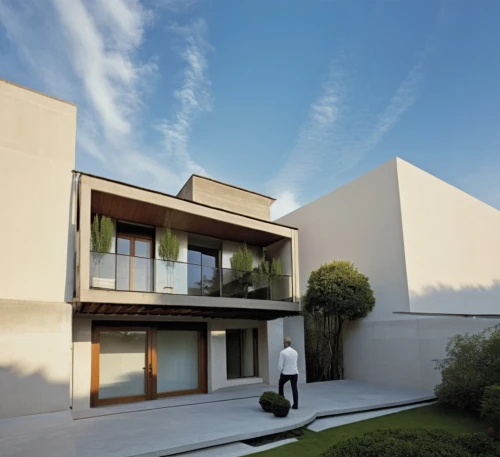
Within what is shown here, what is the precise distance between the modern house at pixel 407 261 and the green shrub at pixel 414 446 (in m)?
8.21

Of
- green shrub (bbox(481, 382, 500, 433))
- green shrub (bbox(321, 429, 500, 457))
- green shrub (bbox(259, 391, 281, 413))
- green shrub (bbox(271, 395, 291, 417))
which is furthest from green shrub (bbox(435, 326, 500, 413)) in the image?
green shrub (bbox(321, 429, 500, 457))

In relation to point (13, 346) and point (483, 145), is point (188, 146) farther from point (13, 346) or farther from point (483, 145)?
point (483, 145)

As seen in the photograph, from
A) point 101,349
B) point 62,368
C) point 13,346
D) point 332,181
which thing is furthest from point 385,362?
point 13,346

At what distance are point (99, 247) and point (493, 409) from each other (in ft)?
30.1

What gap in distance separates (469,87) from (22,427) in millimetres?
15114

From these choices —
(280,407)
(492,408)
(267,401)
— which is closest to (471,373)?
(492,408)

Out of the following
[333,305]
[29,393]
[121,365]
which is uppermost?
[333,305]

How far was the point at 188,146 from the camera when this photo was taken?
49.6 ft

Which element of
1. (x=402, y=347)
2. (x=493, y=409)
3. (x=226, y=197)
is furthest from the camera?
(x=226, y=197)

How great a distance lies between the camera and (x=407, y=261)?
14867 mm

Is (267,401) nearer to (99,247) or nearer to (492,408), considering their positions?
(492,408)

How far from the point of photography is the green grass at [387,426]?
7.25 metres

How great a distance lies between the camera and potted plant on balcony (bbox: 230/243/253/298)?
13062mm

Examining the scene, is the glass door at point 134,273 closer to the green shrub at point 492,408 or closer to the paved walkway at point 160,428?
the paved walkway at point 160,428
